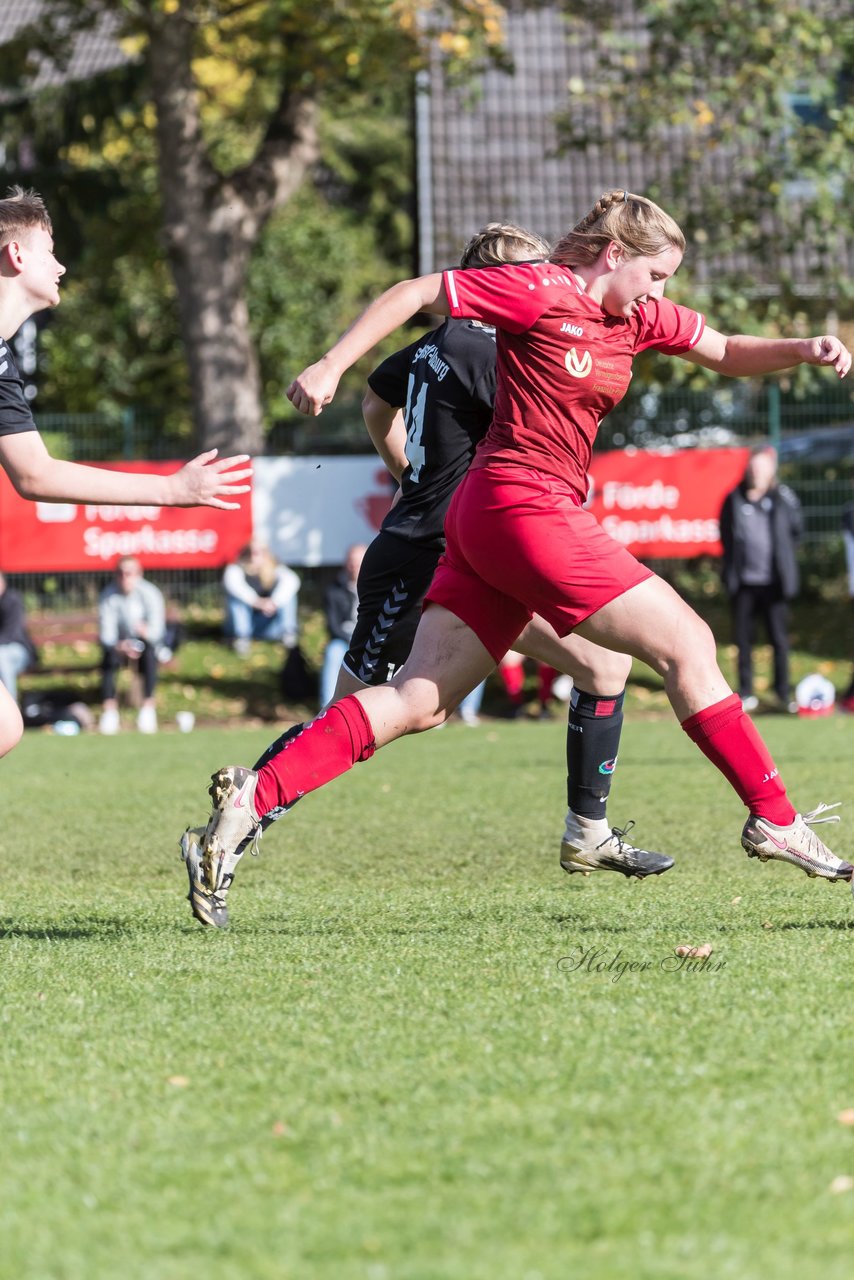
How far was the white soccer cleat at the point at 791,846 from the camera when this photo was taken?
4824mm

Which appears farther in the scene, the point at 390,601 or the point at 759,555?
the point at 759,555

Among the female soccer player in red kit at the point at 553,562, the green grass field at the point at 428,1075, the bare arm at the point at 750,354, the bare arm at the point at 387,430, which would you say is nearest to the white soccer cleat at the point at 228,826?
the female soccer player in red kit at the point at 553,562

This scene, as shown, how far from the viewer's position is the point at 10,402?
Answer: 4.54 m

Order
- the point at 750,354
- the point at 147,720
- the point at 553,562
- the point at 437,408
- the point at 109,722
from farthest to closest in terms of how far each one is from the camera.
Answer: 1. the point at 147,720
2. the point at 109,722
3. the point at 437,408
4. the point at 750,354
5. the point at 553,562

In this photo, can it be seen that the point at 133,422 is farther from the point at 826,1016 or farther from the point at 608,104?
the point at 826,1016

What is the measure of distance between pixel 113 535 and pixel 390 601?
1339 cm

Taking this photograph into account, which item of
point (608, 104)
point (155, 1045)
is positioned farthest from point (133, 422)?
point (155, 1045)

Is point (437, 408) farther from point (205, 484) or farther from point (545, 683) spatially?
point (545, 683)

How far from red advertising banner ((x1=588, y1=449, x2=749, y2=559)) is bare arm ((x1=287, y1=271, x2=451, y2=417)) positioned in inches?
558

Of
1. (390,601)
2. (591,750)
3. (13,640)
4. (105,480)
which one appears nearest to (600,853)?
(591,750)

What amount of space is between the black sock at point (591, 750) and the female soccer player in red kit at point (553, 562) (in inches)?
27.9

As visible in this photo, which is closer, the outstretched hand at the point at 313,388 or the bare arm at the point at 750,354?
the outstretched hand at the point at 313,388

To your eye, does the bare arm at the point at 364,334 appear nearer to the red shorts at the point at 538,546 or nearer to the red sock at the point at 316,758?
the red shorts at the point at 538,546

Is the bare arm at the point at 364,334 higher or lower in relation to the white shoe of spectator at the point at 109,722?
higher
